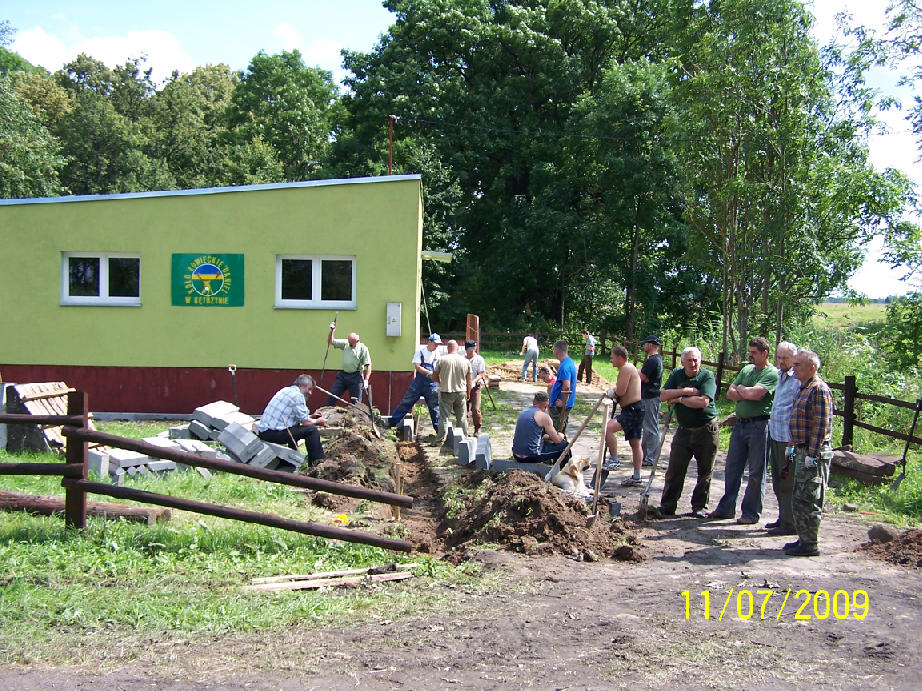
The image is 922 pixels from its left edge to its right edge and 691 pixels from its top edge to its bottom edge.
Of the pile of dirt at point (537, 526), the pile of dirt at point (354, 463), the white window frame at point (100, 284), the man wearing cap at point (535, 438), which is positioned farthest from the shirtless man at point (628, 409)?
the white window frame at point (100, 284)

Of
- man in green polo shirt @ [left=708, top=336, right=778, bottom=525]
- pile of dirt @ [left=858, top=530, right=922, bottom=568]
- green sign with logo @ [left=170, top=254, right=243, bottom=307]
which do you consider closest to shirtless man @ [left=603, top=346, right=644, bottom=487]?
man in green polo shirt @ [left=708, top=336, right=778, bottom=525]

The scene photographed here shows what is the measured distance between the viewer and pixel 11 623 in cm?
493

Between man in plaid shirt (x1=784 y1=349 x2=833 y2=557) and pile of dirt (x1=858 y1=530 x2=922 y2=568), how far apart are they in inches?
18.4

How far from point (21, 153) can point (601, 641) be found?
38938 mm

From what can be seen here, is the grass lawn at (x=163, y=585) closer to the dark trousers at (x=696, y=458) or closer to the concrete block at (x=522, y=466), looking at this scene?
the concrete block at (x=522, y=466)

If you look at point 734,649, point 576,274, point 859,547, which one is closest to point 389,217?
point 859,547

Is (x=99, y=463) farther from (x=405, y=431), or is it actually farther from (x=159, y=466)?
(x=405, y=431)

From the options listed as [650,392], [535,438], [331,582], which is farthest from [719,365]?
[331,582]

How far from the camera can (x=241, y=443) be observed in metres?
9.62

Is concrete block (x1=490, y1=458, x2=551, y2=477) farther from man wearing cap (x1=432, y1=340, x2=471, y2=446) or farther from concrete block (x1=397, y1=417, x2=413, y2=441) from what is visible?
concrete block (x1=397, y1=417, x2=413, y2=441)

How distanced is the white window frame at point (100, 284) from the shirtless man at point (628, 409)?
920 cm

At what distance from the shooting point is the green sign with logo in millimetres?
14398

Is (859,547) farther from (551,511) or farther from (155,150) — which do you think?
(155,150)
